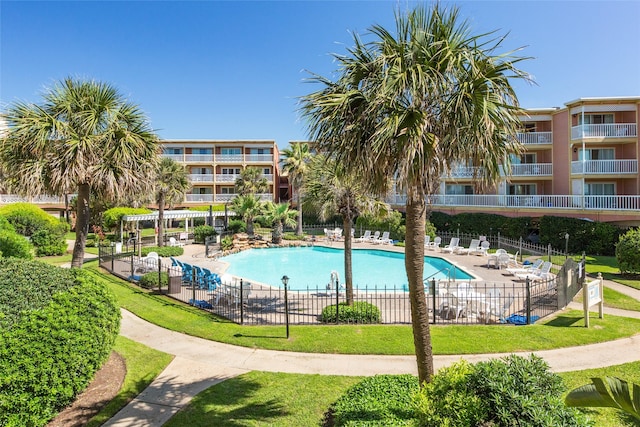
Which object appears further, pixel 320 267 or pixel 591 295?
pixel 320 267

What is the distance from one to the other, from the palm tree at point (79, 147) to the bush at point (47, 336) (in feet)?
11.2

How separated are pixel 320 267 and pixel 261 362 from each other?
16.1 metres

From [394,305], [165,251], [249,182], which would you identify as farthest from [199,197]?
[394,305]

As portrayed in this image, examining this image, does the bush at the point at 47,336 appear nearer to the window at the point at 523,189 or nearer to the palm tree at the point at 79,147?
the palm tree at the point at 79,147

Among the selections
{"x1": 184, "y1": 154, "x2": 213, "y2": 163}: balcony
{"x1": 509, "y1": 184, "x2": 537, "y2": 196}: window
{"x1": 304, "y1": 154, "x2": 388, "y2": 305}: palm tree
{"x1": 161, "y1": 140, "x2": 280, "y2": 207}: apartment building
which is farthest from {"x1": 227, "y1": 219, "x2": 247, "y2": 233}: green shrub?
{"x1": 509, "y1": 184, "x2": 537, "y2": 196}: window

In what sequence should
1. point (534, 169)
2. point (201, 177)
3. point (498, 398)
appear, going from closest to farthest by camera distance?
point (498, 398) → point (534, 169) → point (201, 177)

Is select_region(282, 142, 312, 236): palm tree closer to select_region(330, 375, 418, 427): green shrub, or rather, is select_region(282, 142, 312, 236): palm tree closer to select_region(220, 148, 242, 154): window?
select_region(220, 148, 242, 154): window

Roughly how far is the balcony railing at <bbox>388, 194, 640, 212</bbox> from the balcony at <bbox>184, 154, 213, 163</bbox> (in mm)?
29560

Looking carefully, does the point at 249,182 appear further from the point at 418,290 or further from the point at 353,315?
the point at 418,290

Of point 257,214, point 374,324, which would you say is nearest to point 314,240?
point 257,214

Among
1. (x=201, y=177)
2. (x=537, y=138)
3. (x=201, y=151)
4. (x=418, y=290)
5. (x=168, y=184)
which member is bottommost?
(x=418, y=290)

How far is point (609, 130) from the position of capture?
27.3 meters

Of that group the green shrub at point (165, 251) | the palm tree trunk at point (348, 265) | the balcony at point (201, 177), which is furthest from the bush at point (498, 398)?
the balcony at point (201, 177)

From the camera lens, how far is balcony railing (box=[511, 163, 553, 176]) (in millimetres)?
30906
